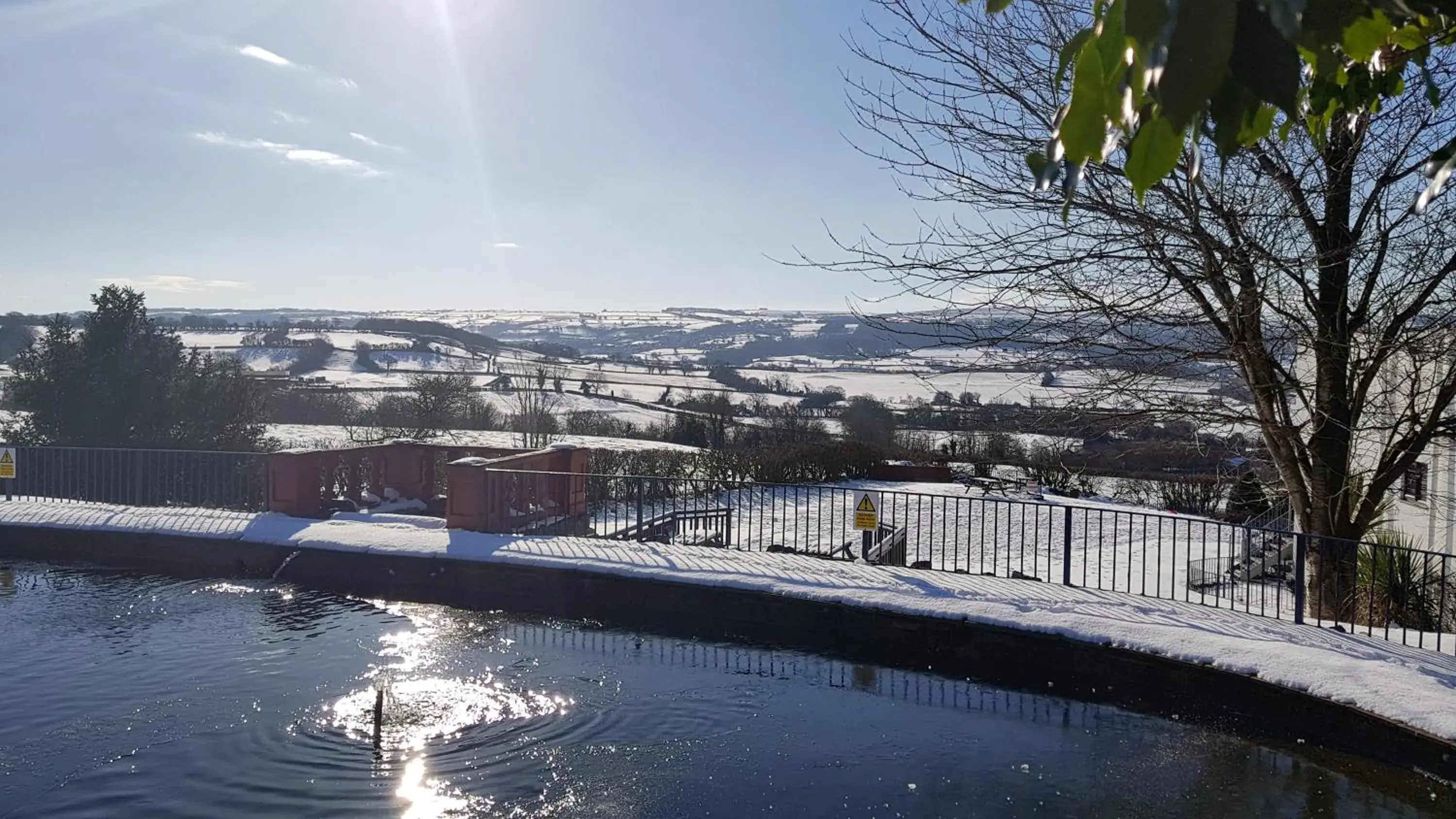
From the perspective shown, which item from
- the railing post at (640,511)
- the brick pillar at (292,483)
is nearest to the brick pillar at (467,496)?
the railing post at (640,511)

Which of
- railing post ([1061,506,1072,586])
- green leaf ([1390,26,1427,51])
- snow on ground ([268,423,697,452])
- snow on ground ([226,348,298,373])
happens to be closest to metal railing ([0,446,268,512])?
snow on ground ([268,423,697,452])

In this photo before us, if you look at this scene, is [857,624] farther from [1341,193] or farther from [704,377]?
[704,377]

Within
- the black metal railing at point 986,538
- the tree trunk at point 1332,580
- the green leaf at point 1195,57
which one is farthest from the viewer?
the black metal railing at point 986,538

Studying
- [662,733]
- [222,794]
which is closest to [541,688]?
[662,733]

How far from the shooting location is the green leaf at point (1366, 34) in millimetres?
→ 1303

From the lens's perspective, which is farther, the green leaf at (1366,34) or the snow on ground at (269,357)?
the snow on ground at (269,357)

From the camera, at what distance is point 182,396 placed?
63.1 feet

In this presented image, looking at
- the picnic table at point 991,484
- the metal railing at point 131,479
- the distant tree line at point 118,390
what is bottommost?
the picnic table at point 991,484

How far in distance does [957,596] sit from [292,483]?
8.45m

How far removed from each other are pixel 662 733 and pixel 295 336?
170 feet

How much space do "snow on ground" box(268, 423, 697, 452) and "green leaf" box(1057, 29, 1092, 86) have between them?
21208 millimetres

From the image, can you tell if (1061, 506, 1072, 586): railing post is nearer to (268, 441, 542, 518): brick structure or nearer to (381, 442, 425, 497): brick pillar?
(268, 441, 542, 518): brick structure

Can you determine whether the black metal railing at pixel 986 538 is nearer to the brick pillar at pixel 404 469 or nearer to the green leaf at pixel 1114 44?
the brick pillar at pixel 404 469

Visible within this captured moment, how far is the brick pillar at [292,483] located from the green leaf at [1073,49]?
13114 mm
